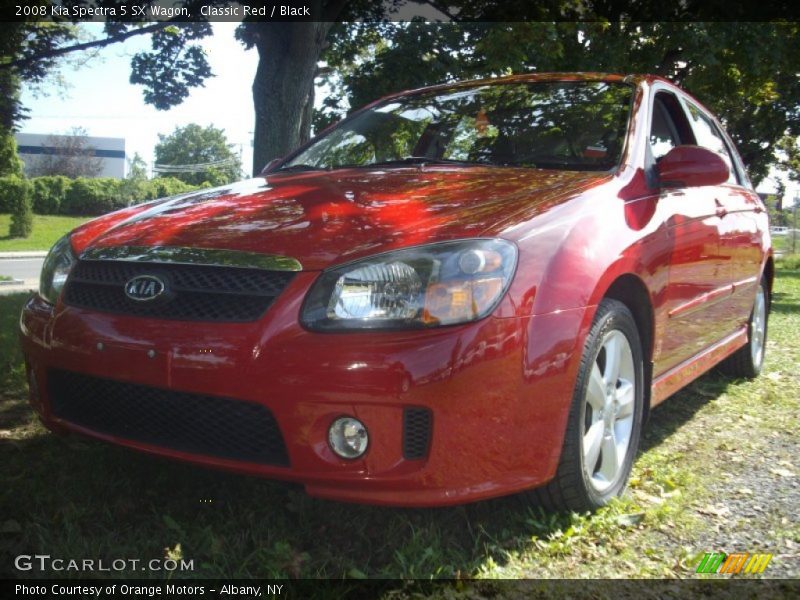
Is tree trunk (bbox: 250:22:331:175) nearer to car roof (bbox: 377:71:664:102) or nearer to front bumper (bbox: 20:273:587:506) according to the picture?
car roof (bbox: 377:71:664:102)

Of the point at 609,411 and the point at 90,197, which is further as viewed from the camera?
the point at 90,197

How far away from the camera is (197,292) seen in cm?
233

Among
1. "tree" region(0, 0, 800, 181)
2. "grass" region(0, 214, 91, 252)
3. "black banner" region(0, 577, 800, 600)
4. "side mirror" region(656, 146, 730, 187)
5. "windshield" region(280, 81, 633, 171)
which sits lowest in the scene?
"grass" region(0, 214, 91, 252)

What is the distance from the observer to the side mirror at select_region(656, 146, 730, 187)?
3102 mm

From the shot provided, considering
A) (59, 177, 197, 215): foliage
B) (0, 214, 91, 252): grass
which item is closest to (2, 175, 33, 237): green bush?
(0, 214, 91, 252): grass

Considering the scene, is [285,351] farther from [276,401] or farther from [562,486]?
[562,486]

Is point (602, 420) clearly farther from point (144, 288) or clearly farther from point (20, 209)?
point (20, 209)

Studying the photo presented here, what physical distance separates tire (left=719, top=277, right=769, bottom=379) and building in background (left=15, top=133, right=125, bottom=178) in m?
44.5

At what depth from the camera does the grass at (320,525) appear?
2.34 meters

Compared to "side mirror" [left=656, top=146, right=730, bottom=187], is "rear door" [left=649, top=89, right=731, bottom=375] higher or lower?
lower

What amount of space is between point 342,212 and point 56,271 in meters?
Answer: 1.10

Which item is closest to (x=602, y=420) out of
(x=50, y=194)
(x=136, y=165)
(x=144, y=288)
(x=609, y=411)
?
(x=609, y=411)

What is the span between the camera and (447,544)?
8.14ft

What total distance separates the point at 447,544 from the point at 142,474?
1254mm
